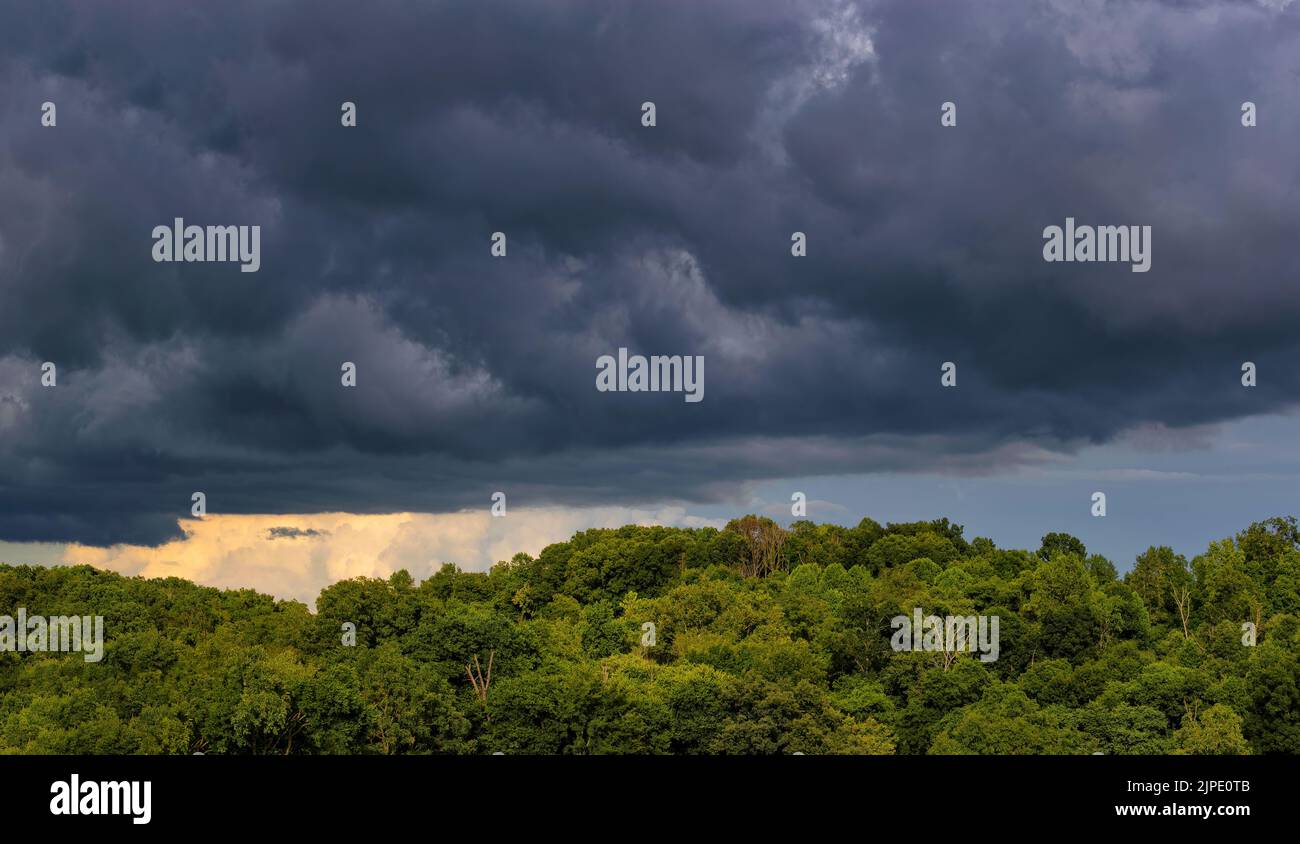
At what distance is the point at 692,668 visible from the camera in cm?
10338

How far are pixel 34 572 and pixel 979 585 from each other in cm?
10681

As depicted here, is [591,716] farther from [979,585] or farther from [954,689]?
[979,585]

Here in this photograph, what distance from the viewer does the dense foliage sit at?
8819 centimetres

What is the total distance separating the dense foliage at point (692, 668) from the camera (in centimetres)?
8819

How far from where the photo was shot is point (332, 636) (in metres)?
111
